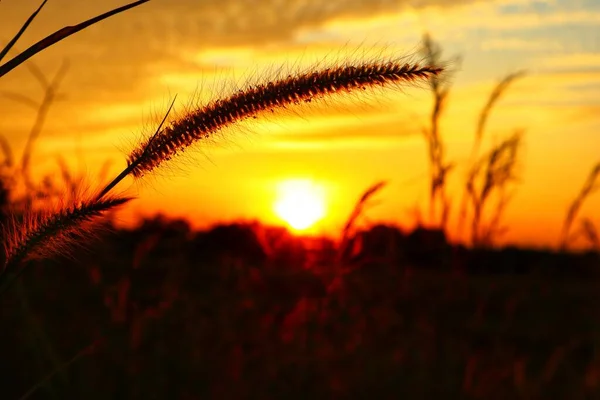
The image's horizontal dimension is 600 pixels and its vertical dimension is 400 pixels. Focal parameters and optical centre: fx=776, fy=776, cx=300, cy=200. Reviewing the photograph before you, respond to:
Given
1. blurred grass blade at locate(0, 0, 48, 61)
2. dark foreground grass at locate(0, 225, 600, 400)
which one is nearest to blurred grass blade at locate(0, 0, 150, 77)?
blurred grass blade at locate(0, 0, 48, 61)

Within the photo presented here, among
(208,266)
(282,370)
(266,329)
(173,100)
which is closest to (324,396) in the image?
(282,370)

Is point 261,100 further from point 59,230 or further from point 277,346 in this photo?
point 277,346

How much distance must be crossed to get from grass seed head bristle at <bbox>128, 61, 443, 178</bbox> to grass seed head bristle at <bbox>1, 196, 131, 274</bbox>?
0.09 metres

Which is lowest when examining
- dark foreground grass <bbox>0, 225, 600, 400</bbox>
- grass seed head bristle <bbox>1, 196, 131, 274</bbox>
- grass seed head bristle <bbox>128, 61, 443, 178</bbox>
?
dark foreground grass <bbox>0, 225, 600, 400</bbox>

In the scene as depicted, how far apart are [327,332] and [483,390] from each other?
0.72 m

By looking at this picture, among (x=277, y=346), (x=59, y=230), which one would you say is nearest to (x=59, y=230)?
(x=59, y=230)

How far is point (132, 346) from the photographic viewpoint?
3.03 metres

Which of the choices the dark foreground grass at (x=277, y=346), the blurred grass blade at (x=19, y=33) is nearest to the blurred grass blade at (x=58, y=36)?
the blurred grass blade at (x=19, y=33)

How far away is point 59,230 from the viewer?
1.27m

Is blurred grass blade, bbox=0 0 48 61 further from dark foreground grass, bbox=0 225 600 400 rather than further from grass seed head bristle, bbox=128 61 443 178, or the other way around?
dark foreground grass, bbox=0 225 600 400

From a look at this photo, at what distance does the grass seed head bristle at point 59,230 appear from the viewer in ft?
4.13

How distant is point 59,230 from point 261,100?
15.5 inches

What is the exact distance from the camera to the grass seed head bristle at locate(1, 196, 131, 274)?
126 cm

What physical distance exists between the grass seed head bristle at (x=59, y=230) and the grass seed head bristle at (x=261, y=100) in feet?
0.29
